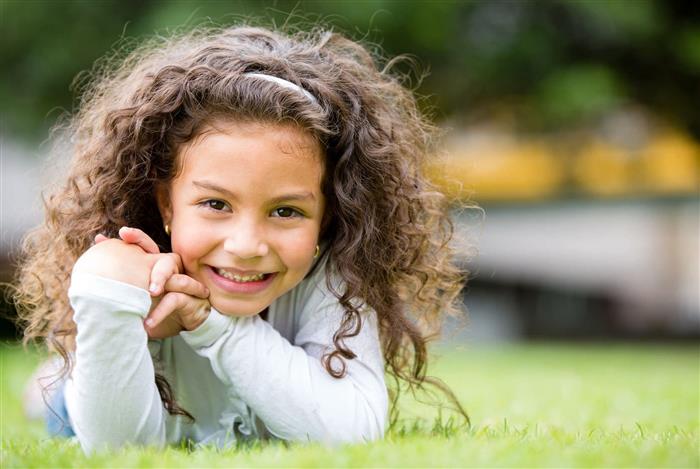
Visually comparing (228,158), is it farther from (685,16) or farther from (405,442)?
(685,16)

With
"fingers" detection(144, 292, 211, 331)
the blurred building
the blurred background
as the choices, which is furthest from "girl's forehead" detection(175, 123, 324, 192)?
the blurred building

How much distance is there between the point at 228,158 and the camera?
110 inches

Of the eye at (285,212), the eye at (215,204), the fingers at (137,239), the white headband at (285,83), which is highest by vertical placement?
the white headband at (285,83)

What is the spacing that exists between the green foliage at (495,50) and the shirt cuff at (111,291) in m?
7.79

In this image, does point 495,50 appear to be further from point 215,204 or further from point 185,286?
point 185,286

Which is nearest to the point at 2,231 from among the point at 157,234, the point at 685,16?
the point at 685,16

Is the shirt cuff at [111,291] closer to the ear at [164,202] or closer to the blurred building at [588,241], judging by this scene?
the ear at [164,202]

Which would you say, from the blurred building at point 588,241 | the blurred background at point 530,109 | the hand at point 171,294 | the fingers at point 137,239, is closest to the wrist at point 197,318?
the hand at point 171,294

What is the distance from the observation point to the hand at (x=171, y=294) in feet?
8.93

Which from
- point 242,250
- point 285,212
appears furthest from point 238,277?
point 285,212

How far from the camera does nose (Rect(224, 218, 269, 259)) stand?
2752 millimetres

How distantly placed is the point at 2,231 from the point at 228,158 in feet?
42.6

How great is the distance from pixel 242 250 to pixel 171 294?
0.23 meters

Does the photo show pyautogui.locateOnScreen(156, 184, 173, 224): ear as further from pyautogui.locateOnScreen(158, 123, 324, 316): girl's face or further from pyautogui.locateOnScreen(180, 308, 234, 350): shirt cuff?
pyautogui.locateOnScreen(180, 308, 234, 350): shirt cuff
